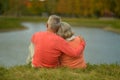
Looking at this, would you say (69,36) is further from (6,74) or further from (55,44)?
(6,74)

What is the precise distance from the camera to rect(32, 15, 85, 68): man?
567 cm

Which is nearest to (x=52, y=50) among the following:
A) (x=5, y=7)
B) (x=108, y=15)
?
(x=5, y=7)

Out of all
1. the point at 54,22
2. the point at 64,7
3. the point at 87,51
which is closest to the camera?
the point at 54,22

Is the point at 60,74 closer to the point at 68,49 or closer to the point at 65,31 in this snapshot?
the point at 68,49

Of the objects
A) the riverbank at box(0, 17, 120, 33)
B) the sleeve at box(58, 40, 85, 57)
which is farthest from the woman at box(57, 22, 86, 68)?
the riverbank at box(0, 17, 120, 33)

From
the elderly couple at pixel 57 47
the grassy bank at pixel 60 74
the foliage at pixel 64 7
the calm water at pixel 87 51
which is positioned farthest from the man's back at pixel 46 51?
the foliage at pixel 64 7

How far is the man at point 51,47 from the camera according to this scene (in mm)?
5668

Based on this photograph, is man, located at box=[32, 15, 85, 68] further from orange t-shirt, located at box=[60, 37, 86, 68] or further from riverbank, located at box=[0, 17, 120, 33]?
riverbank, located at box=[0, 17, 120, 33]

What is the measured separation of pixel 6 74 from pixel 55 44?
799mm

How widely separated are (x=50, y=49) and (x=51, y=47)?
4 cm

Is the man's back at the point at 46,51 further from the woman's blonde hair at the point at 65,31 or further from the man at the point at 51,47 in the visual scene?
the woman's blonde hair at the point at 65,31

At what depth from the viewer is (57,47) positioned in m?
5.72

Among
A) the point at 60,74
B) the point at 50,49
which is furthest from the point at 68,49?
the point at 60,74

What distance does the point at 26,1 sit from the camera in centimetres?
7975
